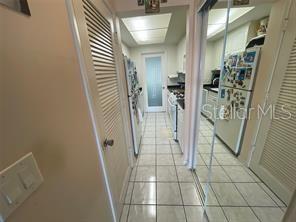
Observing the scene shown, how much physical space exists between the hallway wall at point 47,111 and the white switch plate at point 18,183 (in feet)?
0.06

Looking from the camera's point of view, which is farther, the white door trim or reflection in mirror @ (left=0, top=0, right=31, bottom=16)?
the white door trim

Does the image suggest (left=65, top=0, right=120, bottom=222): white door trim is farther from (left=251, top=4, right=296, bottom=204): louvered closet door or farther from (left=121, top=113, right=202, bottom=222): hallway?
(left=251, top=4, right=296, bottom=204): louvered closet door

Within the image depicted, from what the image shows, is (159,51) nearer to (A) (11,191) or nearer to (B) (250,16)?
(B) (250,16)

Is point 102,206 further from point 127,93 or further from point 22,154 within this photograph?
point 127,93

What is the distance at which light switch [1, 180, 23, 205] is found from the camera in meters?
0.36

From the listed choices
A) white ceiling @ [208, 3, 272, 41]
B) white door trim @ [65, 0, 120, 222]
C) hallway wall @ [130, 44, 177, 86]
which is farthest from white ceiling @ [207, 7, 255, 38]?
hallway wall @ [130, 44, 177, 86]

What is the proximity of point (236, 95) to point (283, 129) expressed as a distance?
884mm

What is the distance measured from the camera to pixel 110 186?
112cm

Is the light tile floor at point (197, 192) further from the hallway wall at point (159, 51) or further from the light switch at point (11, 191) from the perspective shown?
the hallway wall at point (159, 51)

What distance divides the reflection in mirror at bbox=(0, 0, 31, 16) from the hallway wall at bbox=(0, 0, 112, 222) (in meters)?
0.02

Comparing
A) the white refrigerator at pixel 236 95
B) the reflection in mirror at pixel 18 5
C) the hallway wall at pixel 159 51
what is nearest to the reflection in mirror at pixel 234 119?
the white refrigerator at pixel 236 95

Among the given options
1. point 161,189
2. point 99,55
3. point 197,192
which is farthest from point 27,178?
point 197,192

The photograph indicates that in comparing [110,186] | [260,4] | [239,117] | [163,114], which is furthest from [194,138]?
[163,114]

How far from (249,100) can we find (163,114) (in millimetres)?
3349
